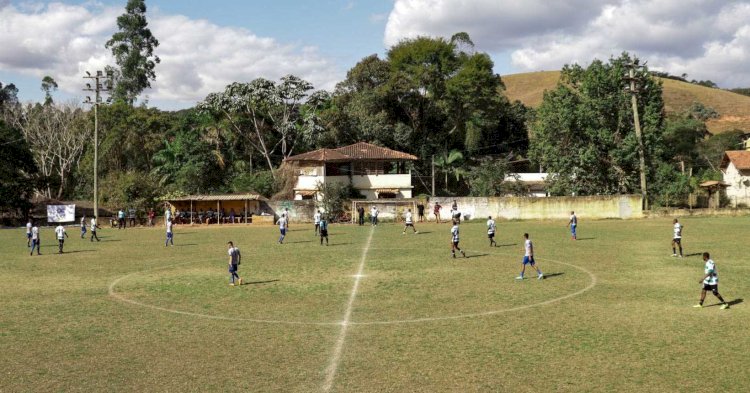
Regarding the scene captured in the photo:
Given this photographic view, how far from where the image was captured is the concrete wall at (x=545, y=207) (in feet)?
172

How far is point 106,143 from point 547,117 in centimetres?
4798

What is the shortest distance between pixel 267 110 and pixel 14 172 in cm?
2632

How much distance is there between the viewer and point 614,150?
55312 mm

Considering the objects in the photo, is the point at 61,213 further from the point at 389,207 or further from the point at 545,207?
the point at 545,207

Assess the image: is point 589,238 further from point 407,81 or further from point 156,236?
point 407,81

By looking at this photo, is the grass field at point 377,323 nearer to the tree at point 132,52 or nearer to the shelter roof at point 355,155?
the shelter roof at point 355,155

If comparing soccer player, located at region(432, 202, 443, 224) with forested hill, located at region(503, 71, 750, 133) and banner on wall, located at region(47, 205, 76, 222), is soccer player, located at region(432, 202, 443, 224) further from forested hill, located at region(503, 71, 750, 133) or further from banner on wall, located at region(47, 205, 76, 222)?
forested hill, located at region(503, 71, 750, 133)

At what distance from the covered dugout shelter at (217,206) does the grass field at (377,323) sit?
84.8 ft

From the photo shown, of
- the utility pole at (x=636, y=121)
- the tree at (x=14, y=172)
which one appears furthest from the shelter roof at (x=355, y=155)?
the tree at (x=14, y=172)

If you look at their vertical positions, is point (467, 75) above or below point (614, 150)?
above

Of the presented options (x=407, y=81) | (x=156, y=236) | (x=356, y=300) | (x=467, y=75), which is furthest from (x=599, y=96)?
(x=356, y=300)

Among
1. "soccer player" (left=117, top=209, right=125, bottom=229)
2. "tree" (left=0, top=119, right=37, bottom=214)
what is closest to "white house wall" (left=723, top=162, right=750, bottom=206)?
"soccer player" (left=117, top=209, right=125, bottom=229)

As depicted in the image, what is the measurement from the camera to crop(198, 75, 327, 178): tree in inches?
2744

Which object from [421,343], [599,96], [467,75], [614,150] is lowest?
[421,343]
